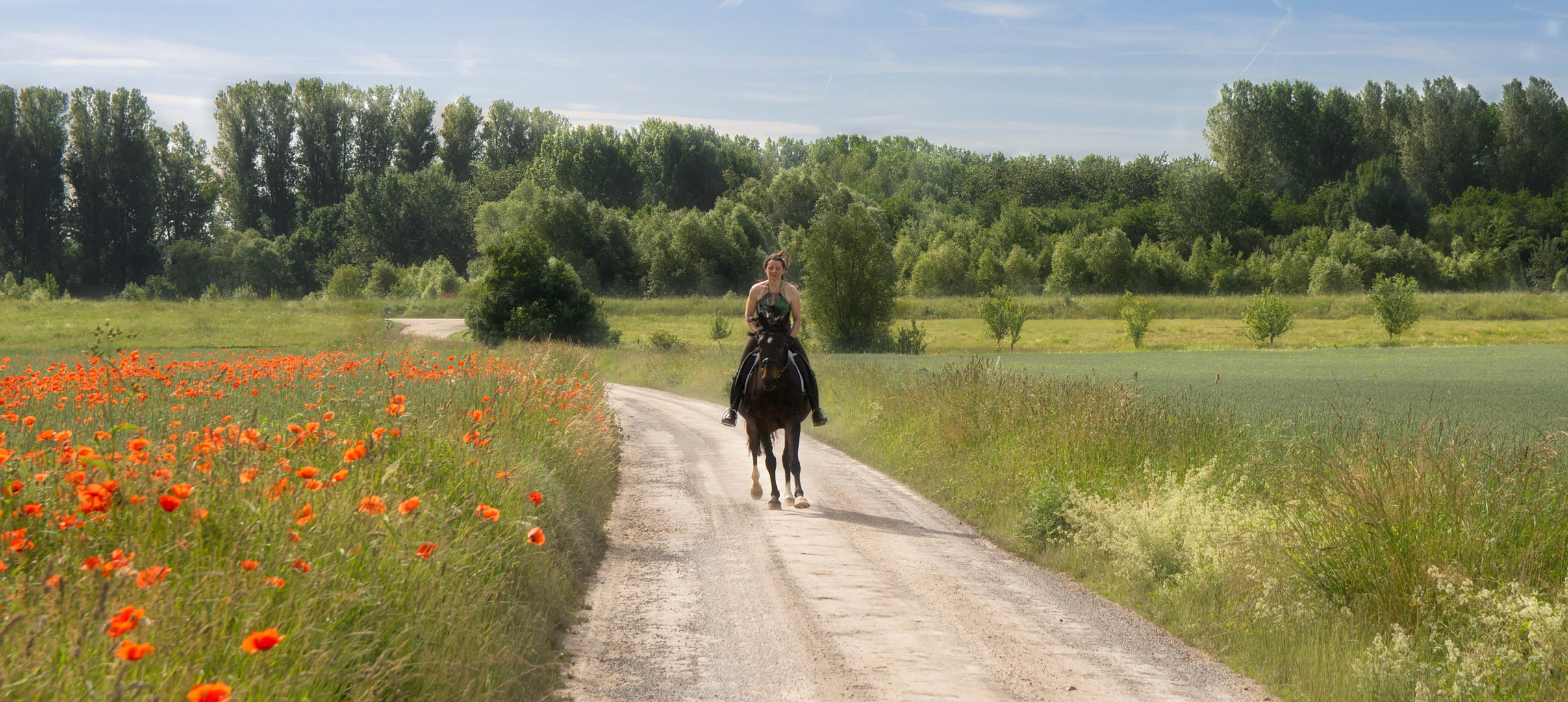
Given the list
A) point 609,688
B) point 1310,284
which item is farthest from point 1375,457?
point 1310,284

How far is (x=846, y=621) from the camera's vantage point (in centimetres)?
694

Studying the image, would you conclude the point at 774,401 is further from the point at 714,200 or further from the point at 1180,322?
the point at 714,200

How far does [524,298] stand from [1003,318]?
29425mm

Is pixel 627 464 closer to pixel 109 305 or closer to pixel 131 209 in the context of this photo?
pixel 109 305

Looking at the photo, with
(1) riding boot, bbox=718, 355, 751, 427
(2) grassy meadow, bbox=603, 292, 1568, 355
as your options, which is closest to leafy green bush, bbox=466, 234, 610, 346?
(2) grassy meadow, bbox=603, 292, 1568, 355

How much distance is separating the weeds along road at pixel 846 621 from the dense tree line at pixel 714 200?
168 ft

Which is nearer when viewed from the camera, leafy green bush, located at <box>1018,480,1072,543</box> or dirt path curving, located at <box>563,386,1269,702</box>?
dirt path curving, located at <box>563,386,1269,702</box>

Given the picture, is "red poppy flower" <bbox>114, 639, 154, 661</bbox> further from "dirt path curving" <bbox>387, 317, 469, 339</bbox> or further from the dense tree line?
the dense tree line

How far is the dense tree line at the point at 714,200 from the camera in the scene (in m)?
86.2

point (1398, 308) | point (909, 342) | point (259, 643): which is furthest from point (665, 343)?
point (259, 643)

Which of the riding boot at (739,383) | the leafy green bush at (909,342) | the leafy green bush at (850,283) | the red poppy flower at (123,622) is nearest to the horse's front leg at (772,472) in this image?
the riding boot at (739,383)

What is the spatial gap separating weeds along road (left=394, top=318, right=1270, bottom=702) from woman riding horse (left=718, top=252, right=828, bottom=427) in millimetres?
1469

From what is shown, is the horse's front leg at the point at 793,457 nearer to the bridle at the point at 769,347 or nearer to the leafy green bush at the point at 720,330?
the bridle at the point at 769,347

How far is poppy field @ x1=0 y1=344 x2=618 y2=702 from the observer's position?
3.28 metres
